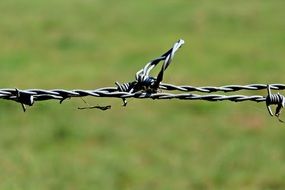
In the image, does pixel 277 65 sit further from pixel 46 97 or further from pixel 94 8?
pixel 46 97

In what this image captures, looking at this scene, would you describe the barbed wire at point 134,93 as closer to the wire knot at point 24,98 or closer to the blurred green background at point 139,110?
the wire knot at point 24,98

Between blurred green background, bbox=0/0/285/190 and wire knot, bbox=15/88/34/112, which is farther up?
blurred green background, bbox=0/0/285/190

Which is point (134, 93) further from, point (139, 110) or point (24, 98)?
point (139, 110)

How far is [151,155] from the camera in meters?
5.97

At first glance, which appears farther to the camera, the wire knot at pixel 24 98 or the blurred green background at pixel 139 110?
the blurred green background at pixel 139 110

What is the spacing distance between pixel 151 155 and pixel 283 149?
3.74 feet

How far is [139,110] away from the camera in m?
7.60

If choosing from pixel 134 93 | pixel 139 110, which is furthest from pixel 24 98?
pixel 139 110

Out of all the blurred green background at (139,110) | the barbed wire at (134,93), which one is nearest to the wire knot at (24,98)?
the barbed wire at (134,93)

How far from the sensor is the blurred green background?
5367mm

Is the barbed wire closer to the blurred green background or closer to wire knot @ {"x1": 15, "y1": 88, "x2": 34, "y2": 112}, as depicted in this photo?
wire knot @ {"x1": 15, "y1": 88, "x2": 34, "y2": 112}

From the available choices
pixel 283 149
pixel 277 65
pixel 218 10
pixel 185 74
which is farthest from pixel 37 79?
pixel 218 10

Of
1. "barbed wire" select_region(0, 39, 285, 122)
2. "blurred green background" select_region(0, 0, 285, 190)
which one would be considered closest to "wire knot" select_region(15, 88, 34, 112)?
"barbed wire" select_region(0, 39, 285, 122)

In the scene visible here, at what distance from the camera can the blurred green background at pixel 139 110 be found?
5.37m
